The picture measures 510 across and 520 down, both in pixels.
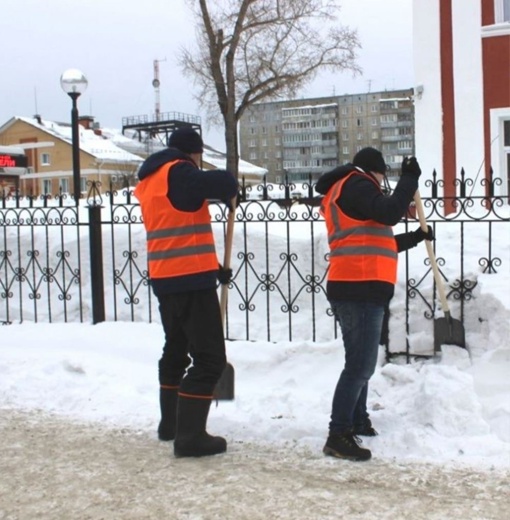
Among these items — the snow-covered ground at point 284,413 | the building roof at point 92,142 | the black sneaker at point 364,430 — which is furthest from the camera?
the building roof at point 92,142

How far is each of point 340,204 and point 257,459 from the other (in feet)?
5.11

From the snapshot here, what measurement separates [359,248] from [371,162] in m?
0.51

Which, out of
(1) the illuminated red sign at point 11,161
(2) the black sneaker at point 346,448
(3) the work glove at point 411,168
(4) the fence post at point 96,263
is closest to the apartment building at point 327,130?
(1) the illuminated red sign at point 11,161

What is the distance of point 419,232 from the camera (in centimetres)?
440

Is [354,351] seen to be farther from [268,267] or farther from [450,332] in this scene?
[268,267]

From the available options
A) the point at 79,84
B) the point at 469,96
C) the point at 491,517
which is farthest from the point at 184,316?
the point at 469,96

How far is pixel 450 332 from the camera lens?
5426mm

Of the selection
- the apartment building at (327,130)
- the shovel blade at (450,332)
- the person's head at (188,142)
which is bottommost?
the shovel blade at (450,332)

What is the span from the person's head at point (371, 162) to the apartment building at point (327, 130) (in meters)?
73.0

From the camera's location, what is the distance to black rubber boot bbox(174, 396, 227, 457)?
409 centimetres

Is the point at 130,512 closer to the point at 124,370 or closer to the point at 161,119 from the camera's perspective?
the point at 124,370

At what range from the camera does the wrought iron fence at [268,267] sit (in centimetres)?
584

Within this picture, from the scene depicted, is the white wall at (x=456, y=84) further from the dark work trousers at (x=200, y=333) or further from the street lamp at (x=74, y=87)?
the dark work trousers at (x=200, y=333)

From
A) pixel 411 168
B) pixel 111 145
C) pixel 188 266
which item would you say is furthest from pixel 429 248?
pixel 111 145
